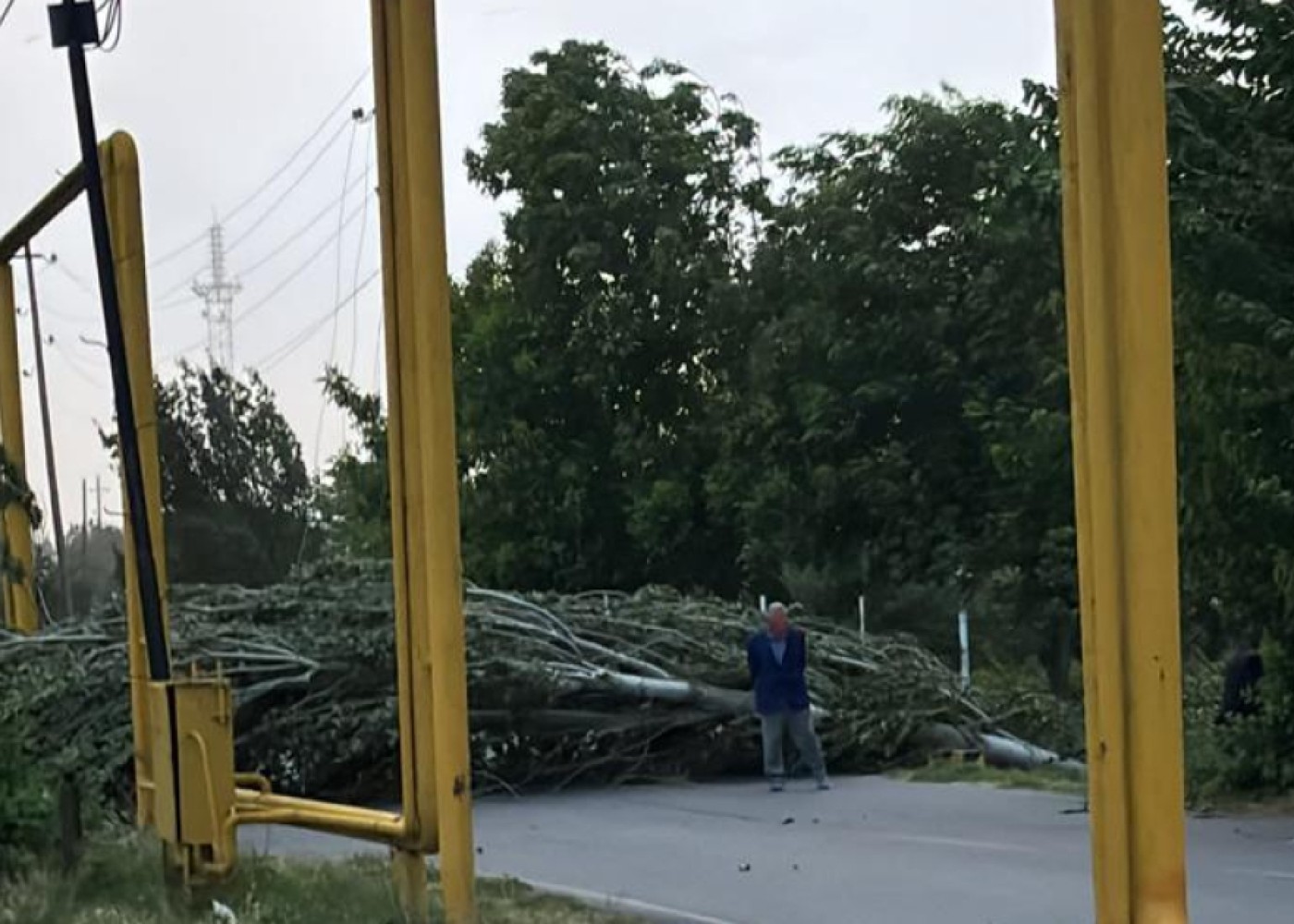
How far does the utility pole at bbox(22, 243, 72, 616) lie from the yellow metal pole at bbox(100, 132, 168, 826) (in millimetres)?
5192

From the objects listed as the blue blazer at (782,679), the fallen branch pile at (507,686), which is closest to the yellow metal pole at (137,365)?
the fallen branch pile at (507,686)

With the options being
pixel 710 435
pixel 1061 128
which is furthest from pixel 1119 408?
pixel 710 435

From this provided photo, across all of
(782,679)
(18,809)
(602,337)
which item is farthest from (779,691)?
(602,337)

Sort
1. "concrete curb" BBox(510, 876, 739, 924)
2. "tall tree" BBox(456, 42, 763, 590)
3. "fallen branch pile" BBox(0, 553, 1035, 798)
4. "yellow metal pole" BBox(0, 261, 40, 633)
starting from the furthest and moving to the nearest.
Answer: "tall tree" BBox(456, 42, 763, 590)
"yellow metal pole" BBox(0, 261, 40, 633)
"fallen branch pile" BBox(0, 553, 1035, 798)
"concrete curb" BBox(510, 876, 739, 924)

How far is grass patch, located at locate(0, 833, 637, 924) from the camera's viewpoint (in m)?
9.60

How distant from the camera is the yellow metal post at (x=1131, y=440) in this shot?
5.53 m

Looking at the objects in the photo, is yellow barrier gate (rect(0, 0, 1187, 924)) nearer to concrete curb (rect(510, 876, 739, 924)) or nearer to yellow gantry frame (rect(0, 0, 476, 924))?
yellow gantry frame (rect(0, 0, 476, 924))

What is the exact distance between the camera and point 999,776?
1861 centimetres

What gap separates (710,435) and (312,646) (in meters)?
17.8

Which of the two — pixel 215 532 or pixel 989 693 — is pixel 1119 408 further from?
pixel 215 532

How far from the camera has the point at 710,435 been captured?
34.5 m

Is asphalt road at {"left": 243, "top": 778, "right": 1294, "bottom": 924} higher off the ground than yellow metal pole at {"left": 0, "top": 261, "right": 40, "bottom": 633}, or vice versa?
yellow metal pole at {"left": 0, "top": 261, "right": 40, "bottom": 633}

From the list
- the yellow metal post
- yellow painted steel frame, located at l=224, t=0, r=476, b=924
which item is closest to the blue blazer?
yellow painted steel frame, located at l=224, t=0, r=476, b=924

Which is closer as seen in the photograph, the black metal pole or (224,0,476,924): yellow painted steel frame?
(224,0,476,924): yellow painted steel frame
